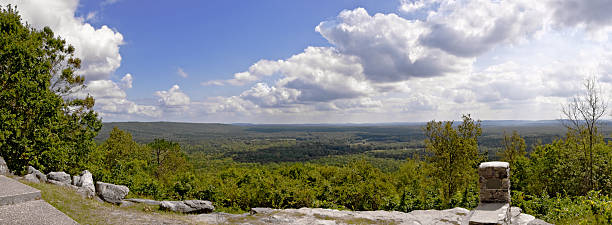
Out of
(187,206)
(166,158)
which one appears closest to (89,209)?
(187,206)

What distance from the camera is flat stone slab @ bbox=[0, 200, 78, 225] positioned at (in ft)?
24.0

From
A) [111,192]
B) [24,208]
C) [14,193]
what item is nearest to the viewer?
[24,208]

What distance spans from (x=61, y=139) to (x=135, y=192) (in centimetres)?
497

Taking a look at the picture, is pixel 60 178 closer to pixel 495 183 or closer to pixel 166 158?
pixel 495 183

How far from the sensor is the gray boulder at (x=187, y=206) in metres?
12.3

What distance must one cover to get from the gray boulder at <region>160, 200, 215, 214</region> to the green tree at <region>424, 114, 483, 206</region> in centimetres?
1425

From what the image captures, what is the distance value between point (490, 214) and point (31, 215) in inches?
538

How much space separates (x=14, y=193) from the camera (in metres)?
8.55

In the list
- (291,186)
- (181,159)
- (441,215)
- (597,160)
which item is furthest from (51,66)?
(597,160)

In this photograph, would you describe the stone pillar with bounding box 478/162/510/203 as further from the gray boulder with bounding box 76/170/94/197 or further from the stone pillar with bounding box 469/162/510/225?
the gray boulder with bounding box 76/170/94/197

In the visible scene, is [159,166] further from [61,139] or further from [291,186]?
[291,186]

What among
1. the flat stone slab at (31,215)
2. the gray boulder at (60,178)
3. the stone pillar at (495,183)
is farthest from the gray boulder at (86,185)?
the stone pillar at (495,183)

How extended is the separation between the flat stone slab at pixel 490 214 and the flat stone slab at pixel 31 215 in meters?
11.8

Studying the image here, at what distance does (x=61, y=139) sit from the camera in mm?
16094
